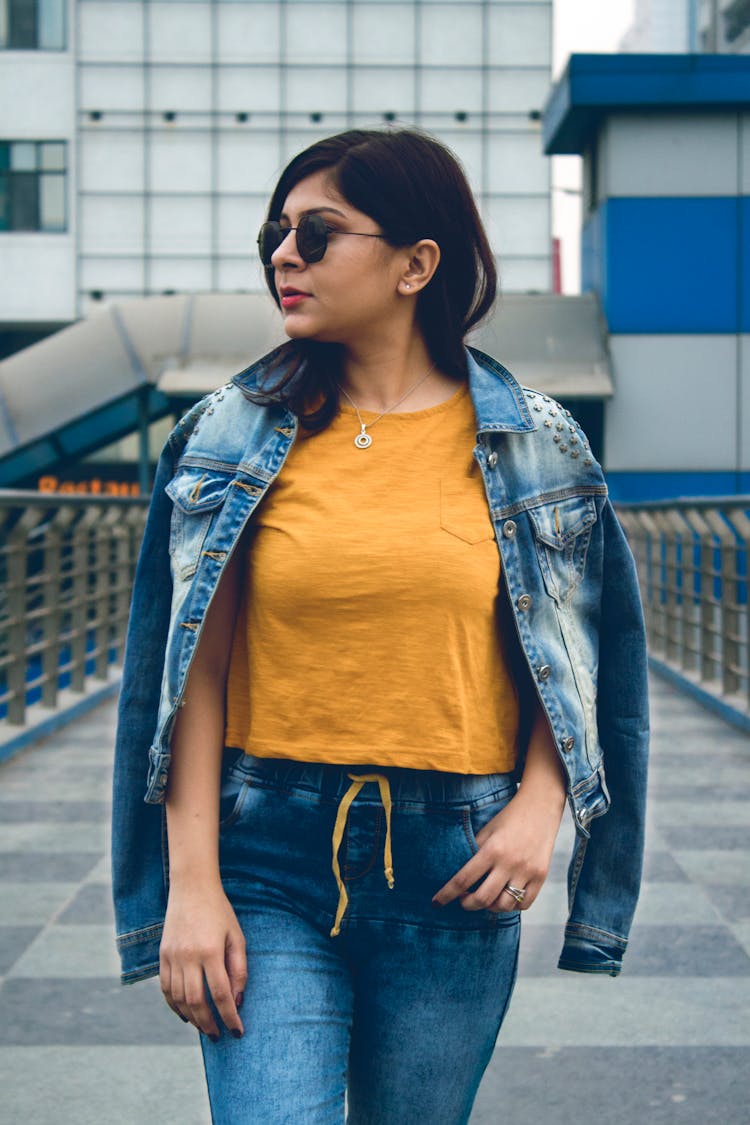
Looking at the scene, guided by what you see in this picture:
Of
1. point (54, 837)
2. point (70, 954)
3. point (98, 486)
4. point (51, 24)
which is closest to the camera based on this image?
point (70, 954)

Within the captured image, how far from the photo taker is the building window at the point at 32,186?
1272 inches

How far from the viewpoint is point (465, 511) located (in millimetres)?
1914

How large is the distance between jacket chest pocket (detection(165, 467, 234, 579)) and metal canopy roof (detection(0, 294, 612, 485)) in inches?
701

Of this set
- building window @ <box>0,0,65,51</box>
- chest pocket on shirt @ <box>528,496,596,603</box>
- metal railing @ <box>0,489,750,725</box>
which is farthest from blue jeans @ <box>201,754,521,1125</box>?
building window @ <box>0,0,65,51</box>

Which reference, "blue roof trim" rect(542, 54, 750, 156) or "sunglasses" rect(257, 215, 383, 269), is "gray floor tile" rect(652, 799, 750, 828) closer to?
"sunglasses" rect(257, 215, 383, 269)

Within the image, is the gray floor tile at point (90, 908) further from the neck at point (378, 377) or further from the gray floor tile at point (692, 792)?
the neck at point (378, 377)

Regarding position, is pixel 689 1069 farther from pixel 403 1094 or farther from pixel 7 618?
pixel 7 618

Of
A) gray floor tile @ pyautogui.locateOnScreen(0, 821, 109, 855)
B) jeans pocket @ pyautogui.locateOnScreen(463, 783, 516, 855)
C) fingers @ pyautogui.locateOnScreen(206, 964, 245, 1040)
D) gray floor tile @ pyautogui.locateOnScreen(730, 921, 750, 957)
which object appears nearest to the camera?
fingers @ pyautogui.locateOnScreen(206, 964, 245, 1040)

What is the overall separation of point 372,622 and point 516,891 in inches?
14.8

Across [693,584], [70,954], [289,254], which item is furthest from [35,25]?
[289,254]

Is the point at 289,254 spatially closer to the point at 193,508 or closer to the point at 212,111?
the point at 193,508

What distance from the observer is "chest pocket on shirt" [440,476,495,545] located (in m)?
1.89

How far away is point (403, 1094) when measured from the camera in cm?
191

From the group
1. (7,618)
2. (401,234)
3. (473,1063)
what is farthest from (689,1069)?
(7,618)
